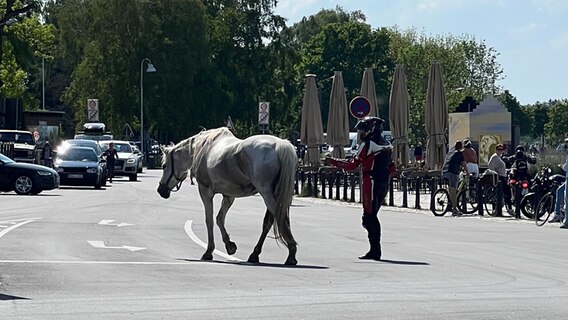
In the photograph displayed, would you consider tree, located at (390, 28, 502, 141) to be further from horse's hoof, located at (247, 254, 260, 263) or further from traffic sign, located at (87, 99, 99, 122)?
horse's hoof, located at (247, 254, 260, 263)

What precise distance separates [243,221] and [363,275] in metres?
12.3

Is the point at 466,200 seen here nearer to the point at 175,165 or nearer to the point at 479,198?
the point at 479,198

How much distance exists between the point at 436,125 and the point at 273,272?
23.6 meters

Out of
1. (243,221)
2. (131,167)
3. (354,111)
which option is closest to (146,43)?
(131,167)

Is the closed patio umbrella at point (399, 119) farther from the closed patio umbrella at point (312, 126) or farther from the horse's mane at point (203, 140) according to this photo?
the horse's mane at point (203, 140)

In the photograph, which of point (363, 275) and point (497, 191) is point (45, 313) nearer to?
point (363, 275)

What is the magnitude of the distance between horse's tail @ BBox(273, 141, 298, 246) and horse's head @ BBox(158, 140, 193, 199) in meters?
2.58

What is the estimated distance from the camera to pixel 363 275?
615 inches

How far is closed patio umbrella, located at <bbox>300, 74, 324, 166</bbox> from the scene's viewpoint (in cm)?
4672

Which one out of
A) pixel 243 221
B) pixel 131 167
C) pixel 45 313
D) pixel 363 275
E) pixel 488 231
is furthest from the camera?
pixel 131 167

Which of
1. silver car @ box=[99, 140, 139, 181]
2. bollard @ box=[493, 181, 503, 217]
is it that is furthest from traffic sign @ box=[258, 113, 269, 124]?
bollard @ box=[493, 181, 503, 217]

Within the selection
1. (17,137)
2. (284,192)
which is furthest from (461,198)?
(17,137)

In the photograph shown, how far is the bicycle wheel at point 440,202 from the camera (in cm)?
3328

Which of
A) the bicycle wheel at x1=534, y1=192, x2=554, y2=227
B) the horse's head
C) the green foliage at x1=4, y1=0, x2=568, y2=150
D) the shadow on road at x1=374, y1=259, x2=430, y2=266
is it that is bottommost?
the shadow on road at x1=374, y1=259, x2=430, y2=266
